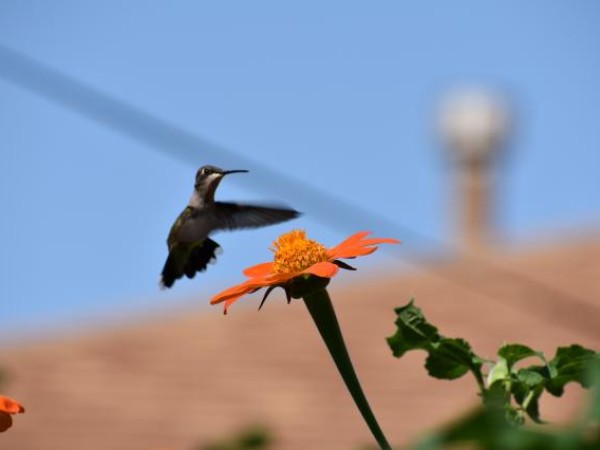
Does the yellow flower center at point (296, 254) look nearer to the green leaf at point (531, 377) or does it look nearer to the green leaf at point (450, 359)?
the green leaf at point (450, 359)

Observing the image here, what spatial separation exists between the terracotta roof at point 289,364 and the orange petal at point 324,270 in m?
6.18

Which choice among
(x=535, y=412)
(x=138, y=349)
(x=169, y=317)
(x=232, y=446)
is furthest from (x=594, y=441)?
(x=169, y=317)

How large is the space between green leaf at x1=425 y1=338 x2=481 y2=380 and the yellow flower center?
16 centimetres

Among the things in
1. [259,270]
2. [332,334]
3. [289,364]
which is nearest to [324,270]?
[332,334]

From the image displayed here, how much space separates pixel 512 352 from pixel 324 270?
203mm

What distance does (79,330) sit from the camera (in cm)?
1193

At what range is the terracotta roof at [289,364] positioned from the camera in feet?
28.8

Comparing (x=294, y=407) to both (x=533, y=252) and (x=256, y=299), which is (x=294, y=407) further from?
(x=533, y=252)

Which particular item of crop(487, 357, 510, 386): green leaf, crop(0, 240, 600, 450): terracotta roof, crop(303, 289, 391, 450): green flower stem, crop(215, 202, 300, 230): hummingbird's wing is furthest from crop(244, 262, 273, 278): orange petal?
crop(0, 240, 600, 450): terracotta roof

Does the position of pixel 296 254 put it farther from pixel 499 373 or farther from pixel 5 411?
pixel 5 411

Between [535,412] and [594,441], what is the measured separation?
0.81 metres

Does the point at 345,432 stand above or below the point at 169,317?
below

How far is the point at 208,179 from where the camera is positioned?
1919 millimetres

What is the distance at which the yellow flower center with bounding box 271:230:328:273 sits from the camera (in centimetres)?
146
